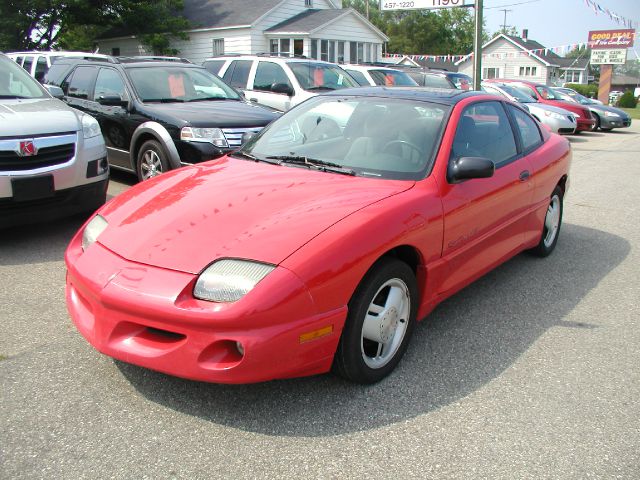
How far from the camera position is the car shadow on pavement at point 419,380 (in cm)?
285

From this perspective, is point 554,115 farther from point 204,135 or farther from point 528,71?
point 528,71

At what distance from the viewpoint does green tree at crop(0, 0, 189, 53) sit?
2278 cm

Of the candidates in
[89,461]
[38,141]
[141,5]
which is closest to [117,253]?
[89,461]

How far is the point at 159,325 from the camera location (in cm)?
265

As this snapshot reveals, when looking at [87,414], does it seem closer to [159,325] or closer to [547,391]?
[159,325]

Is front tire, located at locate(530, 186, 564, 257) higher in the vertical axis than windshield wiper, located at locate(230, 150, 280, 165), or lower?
lower

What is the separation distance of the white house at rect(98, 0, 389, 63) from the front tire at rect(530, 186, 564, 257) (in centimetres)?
2238

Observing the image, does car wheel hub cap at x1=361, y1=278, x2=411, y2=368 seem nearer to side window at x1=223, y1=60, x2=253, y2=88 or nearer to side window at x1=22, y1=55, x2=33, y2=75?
side window at x1=223, y1=60, x2=253, y2=88

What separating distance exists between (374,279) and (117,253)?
1284 mm

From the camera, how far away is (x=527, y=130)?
16.6 ft

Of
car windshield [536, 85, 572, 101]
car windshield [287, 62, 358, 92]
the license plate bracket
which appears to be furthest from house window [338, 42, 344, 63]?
the license plate bracket

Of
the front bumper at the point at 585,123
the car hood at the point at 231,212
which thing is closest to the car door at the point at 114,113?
the car hood at the point at 231,212

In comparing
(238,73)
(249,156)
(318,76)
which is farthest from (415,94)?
(238,73)

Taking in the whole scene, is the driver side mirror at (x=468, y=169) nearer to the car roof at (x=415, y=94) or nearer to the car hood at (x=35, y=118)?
the car roof at (x=415, y=94)
